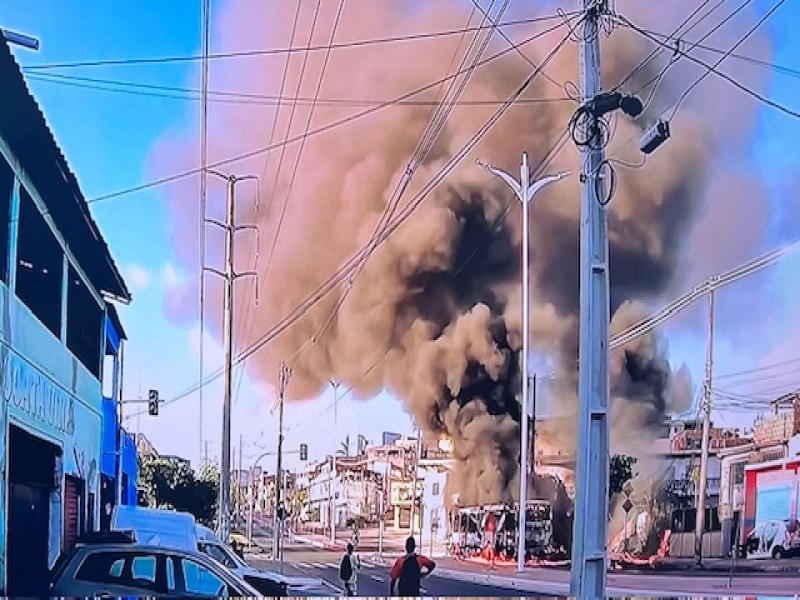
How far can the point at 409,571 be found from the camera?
662 centimetres

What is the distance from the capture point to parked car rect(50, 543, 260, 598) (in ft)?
19.7

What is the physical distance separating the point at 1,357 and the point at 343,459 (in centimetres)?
189

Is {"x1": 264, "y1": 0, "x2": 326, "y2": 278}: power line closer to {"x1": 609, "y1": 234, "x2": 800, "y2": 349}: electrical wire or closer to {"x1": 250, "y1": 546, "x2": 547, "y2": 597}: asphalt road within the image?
{"x1": 250, "y1": 546, "x2": 547, "y2": 597}: asphalt road

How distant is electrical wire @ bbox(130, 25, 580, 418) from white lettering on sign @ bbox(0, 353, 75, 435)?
545 mm

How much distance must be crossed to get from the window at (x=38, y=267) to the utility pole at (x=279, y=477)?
3.99ft

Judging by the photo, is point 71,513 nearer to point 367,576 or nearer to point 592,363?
point 367,576

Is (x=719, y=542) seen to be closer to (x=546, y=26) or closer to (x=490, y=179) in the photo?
(x=490, y=179)

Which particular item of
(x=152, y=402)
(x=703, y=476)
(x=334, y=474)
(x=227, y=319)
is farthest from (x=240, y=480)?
(x=703, y=476)

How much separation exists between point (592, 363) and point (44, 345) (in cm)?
294

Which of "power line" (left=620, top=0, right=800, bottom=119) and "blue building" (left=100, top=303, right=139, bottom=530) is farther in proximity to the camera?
"power line" (left=620, top=0, right=800, bottom=119)

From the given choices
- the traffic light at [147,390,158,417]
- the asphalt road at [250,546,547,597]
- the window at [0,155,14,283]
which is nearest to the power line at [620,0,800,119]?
the asphalt road at [250,546,547,597]

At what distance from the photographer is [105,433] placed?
247 inches

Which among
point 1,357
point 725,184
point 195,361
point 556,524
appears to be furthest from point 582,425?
point 1,357

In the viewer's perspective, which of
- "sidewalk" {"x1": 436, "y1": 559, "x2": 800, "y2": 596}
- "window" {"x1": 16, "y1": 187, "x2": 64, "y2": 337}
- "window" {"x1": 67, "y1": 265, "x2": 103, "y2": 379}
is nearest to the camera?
"window" {"x1": 16, "y1": 187, "x2": 64, "y2": 337}
